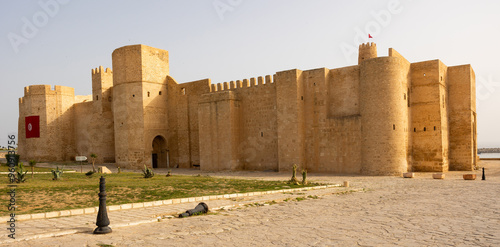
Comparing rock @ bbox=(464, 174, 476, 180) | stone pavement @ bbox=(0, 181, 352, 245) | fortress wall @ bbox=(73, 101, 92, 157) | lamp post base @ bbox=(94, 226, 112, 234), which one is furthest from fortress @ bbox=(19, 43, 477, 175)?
lamp post base @ bbox=(94, 226, 112, 234)

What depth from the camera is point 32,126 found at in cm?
3481

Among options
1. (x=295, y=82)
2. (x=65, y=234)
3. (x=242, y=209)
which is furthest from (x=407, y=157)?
(x=65, y=234)

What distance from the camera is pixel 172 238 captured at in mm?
5715

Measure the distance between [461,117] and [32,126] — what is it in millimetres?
34730

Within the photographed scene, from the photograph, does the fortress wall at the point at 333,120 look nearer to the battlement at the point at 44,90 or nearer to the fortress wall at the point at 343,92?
the fortress wall at the point at 343,92

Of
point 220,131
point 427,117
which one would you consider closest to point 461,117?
point 427,117

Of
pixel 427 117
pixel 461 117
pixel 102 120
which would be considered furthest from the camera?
pixel 102 120

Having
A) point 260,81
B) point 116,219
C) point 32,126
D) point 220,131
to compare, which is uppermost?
point 260,81

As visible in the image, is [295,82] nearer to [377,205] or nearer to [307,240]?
[377,205]

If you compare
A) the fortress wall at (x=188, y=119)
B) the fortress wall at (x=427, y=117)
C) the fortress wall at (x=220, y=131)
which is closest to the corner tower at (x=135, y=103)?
the fortress wall at (x=188, y=119)

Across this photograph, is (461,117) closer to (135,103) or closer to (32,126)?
(135,103)

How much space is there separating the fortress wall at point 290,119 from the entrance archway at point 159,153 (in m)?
10.8

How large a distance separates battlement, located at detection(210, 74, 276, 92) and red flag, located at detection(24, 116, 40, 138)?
60.1 feet

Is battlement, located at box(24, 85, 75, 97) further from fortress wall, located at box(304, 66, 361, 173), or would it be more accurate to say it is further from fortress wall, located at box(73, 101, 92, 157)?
fortress wall, located at box(304, 66, 361, 173)
